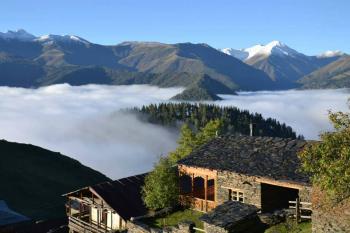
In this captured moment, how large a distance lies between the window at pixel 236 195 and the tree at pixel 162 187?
535 cm

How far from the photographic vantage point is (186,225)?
30.4 m

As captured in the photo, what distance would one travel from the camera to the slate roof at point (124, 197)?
135 ft

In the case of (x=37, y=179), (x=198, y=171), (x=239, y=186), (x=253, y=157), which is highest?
(x=253, y=157)

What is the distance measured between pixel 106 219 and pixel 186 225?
15260 mm

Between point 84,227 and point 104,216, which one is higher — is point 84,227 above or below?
below

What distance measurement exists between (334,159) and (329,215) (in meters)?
4.04

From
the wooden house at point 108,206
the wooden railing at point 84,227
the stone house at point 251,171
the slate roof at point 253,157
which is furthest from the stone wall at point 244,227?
the wooden railing at point 84,227

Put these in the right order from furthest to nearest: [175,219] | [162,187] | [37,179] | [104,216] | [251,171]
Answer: [37,179], [104,216], [162,187], [175,219], [251,171]

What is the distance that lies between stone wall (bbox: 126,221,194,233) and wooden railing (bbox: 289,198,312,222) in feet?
22.3

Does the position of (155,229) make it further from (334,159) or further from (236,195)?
(334,159)

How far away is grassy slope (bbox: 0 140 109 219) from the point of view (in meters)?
82.4

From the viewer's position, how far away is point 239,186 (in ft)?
121

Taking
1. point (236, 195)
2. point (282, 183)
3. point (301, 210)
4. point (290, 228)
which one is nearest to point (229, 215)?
point (290, 228)

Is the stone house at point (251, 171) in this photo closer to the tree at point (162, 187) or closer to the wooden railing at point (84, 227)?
the tree at point (162, 187)
